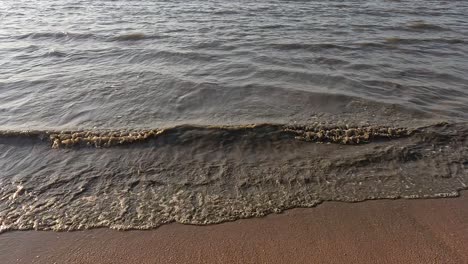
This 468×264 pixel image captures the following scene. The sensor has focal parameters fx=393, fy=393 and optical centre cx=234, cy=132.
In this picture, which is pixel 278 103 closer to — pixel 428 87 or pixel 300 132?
pixel 300 132

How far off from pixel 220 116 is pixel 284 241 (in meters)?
2.94

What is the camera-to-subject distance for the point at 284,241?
363 cm

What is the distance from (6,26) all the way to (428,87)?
11950 millimetres

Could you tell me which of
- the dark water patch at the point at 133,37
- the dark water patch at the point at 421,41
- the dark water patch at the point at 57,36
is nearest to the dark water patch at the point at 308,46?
the dark water patch at the point at 421,41

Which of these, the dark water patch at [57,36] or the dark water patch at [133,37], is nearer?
the dark water patch at [133,37]

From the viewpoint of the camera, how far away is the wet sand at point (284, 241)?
346 cm

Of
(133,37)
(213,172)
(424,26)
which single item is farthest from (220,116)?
(424,26)

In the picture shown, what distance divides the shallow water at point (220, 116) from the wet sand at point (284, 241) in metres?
0.19

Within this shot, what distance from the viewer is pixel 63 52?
9.52 metres

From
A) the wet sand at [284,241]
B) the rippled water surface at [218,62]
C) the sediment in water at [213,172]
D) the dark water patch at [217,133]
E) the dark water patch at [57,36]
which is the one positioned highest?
the dark water patch at [57,36]

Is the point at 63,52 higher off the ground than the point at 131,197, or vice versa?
the point at 63,52

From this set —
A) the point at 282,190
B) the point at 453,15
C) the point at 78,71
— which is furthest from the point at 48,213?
the point at 453,15

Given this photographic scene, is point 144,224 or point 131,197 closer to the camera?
point 144,224

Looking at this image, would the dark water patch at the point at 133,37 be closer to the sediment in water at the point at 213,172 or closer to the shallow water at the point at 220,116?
the shallow water at the point at 220,116
